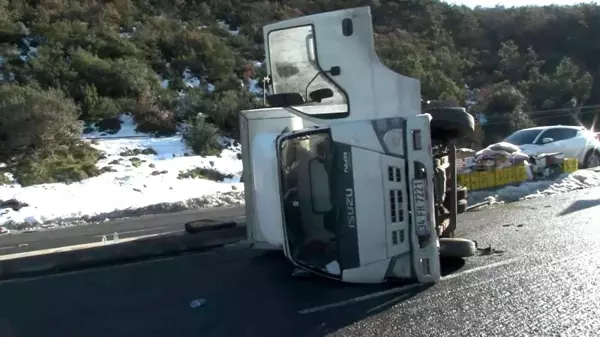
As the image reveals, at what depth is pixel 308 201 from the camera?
752 centimetres

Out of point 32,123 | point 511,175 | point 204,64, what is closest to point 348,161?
point 511,175

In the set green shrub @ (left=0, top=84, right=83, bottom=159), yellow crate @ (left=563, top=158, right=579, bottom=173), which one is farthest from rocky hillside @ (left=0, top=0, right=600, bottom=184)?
yellow crate @ (left=563, top=158, right=579, bottom=173)

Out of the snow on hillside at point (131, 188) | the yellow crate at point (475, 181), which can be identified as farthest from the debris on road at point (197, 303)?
the snow on hillside at point (131, 188)

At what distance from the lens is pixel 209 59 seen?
33.7 m

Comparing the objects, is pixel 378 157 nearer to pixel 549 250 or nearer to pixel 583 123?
pixel 549 250

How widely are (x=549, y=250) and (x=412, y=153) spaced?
9.63ft

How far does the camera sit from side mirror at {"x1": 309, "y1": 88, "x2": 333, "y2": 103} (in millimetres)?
7613

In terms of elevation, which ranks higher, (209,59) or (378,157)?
(209,59)

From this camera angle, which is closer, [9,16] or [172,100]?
[172,100]

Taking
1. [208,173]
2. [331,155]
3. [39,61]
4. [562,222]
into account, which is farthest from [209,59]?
[331,155]

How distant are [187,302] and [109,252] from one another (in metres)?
2.14

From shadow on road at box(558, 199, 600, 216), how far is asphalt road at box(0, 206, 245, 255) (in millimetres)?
5240

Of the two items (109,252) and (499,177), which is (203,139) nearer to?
(499,177)

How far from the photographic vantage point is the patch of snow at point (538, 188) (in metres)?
13.9
